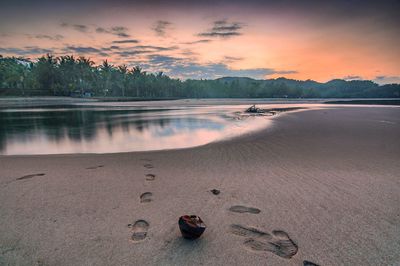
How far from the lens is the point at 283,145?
9.18 m

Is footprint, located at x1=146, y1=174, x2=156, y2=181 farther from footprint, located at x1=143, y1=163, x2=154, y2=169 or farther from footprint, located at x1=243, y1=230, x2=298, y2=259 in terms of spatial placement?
footprint, located at x1=243, y1=230, x2=298, y2=259

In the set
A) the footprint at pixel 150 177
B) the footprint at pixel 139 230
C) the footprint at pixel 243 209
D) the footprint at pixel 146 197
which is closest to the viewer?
the footprint at pixel 139 230

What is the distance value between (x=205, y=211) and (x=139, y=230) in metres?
1.16

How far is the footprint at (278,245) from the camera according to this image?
9.23ft

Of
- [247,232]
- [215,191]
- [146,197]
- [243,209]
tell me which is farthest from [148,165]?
[247,232]

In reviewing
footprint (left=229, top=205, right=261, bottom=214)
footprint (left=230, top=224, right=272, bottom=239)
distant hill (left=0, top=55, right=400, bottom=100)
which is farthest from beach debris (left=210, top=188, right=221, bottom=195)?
distant hill (left=0, top=55, right=400, bottom=100)

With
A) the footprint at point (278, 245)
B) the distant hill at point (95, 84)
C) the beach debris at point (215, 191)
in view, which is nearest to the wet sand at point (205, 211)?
the footprint at point (278, 245)

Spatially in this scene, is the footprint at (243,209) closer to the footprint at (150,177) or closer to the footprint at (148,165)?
the footprint at (150,177)

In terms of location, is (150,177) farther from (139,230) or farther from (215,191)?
(139,230)

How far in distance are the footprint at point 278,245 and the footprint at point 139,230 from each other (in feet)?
4.82

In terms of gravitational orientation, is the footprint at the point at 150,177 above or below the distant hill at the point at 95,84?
below

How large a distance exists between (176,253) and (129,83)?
124454 millimetres

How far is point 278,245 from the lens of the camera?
296cm

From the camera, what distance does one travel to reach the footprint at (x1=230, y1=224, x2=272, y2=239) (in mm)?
3162
